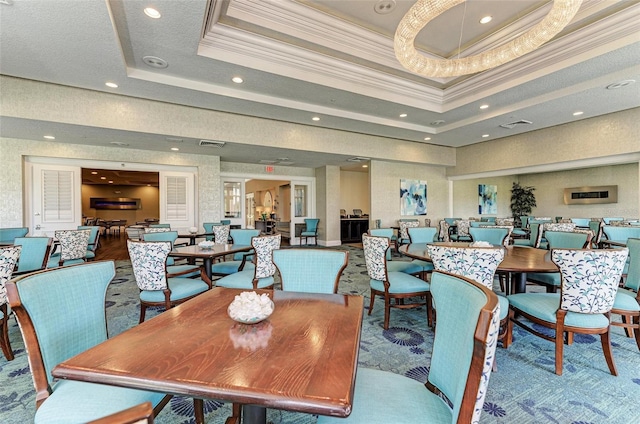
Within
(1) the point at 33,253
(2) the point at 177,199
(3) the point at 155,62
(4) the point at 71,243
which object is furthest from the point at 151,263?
(2) the point at 177,199

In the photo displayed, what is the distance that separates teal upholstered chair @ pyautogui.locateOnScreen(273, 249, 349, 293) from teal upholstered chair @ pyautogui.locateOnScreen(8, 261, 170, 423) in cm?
102

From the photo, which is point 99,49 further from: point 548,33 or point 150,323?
point 548,33

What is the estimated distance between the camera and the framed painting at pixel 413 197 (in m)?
9.04

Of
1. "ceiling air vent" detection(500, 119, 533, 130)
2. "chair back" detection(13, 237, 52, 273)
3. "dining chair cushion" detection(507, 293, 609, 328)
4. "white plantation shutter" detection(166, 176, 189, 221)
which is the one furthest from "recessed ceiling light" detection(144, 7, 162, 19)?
"ceiling air vent" detection(500, 119, 533, 130)

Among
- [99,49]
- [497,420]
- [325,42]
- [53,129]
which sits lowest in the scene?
[497,420]

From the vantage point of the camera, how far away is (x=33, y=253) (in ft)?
10.9

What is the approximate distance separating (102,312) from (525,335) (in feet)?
11.8

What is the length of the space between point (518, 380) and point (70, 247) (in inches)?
216

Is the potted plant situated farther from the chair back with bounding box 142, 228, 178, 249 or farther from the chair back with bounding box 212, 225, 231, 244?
the chair back with bounding box 142, 228, 178, 249

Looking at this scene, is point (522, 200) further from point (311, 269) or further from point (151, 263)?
point (151, 263)

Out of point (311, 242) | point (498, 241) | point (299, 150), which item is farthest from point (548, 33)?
point (311, 242)

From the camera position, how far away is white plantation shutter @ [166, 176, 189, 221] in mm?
7070

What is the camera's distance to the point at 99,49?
129 inches

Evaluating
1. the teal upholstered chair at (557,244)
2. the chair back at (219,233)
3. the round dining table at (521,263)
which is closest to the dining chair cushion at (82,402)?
the round dining table at (521,263)
